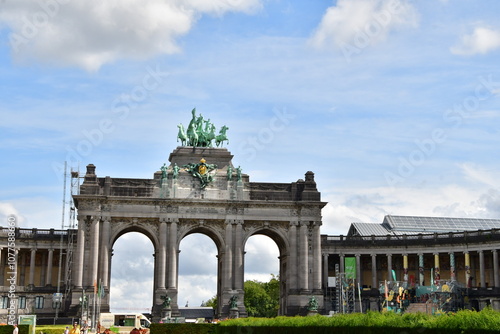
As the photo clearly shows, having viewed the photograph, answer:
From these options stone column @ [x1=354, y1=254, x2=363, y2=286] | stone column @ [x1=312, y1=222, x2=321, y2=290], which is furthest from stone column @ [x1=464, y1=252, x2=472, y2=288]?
stone column @ [x1=312, y1=222, x2=321, y2=290]

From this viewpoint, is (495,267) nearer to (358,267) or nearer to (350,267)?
(350,267)

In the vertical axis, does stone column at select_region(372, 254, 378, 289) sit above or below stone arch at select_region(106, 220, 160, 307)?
below

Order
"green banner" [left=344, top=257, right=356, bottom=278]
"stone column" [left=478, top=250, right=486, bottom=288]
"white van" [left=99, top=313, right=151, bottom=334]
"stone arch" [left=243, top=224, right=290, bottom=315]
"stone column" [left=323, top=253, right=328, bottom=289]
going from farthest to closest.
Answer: "stone column" [left=323, top=253, right=328, bottom=289] → "green banner" [left=344, top=257, right=356, bottom=278] → "stone arch" [left=243, top=224, right=290, bottom=315] → "stone column" [left=478, top=250, right=486, bottom=288] → "white van" [left=99, top=313, right=151, bottom=334]

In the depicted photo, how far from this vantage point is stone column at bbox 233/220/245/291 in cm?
10819

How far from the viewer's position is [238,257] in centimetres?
10862

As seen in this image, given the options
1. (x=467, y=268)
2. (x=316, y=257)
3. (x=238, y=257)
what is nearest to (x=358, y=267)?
(x=316, y=257)

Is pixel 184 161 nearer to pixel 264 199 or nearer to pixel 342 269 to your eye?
pixel 264 199

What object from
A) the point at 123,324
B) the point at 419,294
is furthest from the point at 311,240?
the point at 123,324

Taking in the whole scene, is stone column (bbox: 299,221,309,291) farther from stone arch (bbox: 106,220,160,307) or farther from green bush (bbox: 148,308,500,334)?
green bush (bbox: 148,308,500,334)

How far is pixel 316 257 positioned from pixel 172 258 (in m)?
20.2

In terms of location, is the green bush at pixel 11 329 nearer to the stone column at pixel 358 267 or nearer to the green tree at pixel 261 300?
the stone column at pixel 358 267

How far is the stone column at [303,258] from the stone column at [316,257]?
108cm

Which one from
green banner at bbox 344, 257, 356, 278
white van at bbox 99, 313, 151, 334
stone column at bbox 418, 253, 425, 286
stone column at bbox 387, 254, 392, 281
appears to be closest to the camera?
white van at bbox 99, 313, 151, 334

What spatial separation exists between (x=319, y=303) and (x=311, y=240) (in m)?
8.85
